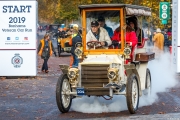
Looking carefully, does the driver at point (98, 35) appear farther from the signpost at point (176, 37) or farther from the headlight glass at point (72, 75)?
the signpost at point (176, 37)

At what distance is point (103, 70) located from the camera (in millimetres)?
12773

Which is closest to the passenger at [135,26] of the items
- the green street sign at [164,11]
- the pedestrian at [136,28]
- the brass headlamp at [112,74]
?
the pedestrian at [136,28]

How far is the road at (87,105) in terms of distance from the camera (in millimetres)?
12562

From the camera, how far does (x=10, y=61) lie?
2188 centimetres

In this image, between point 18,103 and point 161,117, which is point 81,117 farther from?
point 18,103

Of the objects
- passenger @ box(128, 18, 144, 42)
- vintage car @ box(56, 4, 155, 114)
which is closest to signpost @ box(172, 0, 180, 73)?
passenger @ box(128, 18, 144, 42)

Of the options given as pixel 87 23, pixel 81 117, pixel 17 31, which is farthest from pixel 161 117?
pixel 17 31

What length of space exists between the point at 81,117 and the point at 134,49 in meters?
2.28

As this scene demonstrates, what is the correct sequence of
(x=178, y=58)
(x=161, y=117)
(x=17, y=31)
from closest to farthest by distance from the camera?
(x=161, y=117) → (x=17, y=31) → (x=178, y=58)

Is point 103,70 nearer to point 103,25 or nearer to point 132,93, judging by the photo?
point 132,93

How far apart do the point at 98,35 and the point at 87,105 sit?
158cm

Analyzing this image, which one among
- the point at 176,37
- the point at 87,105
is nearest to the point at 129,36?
the point at 87,105

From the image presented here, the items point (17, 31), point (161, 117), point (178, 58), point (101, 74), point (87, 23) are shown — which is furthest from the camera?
point (178, 58)

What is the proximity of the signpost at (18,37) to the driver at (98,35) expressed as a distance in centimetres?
833
